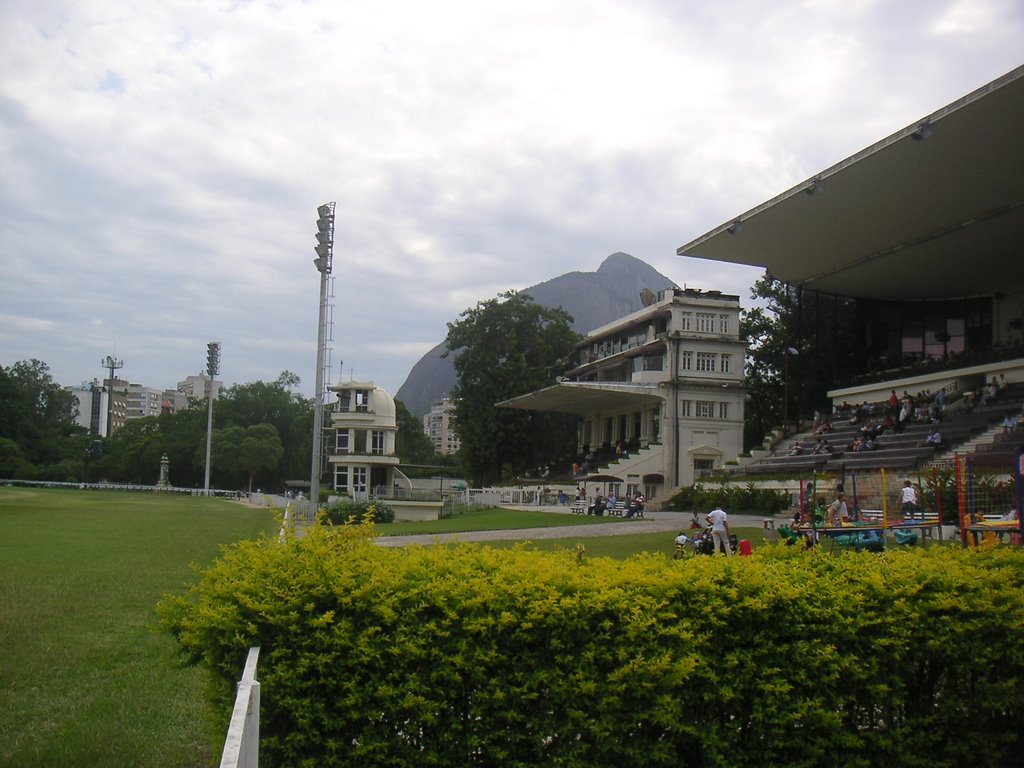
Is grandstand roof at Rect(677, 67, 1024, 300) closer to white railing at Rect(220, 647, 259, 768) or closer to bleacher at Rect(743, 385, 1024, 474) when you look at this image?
bleacher at Rect(743, 385, 1024, 474)

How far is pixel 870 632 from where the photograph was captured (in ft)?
17.4

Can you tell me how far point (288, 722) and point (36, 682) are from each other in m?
4.10

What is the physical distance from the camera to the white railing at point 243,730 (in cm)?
257

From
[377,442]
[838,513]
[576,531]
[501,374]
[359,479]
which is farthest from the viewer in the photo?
[501,374]

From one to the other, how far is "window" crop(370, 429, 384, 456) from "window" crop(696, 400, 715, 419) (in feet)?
61.9

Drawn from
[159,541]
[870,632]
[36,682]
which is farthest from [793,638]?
[159,541]

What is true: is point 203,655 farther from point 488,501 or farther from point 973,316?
point 973,316

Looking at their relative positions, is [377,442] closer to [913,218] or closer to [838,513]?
[913,218]

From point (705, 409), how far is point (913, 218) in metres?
20.6

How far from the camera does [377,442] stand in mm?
57250

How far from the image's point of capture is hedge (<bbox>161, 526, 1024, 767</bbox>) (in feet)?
15.6

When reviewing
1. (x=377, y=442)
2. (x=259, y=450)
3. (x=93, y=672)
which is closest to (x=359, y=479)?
(x=377, y=442)

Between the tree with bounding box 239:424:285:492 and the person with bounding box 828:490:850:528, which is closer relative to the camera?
the person with bounding box 828:490:850:528

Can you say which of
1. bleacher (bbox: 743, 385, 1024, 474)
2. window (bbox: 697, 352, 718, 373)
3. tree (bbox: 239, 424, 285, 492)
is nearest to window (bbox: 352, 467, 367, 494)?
window (bbox: 697, 352, 718, 373)
